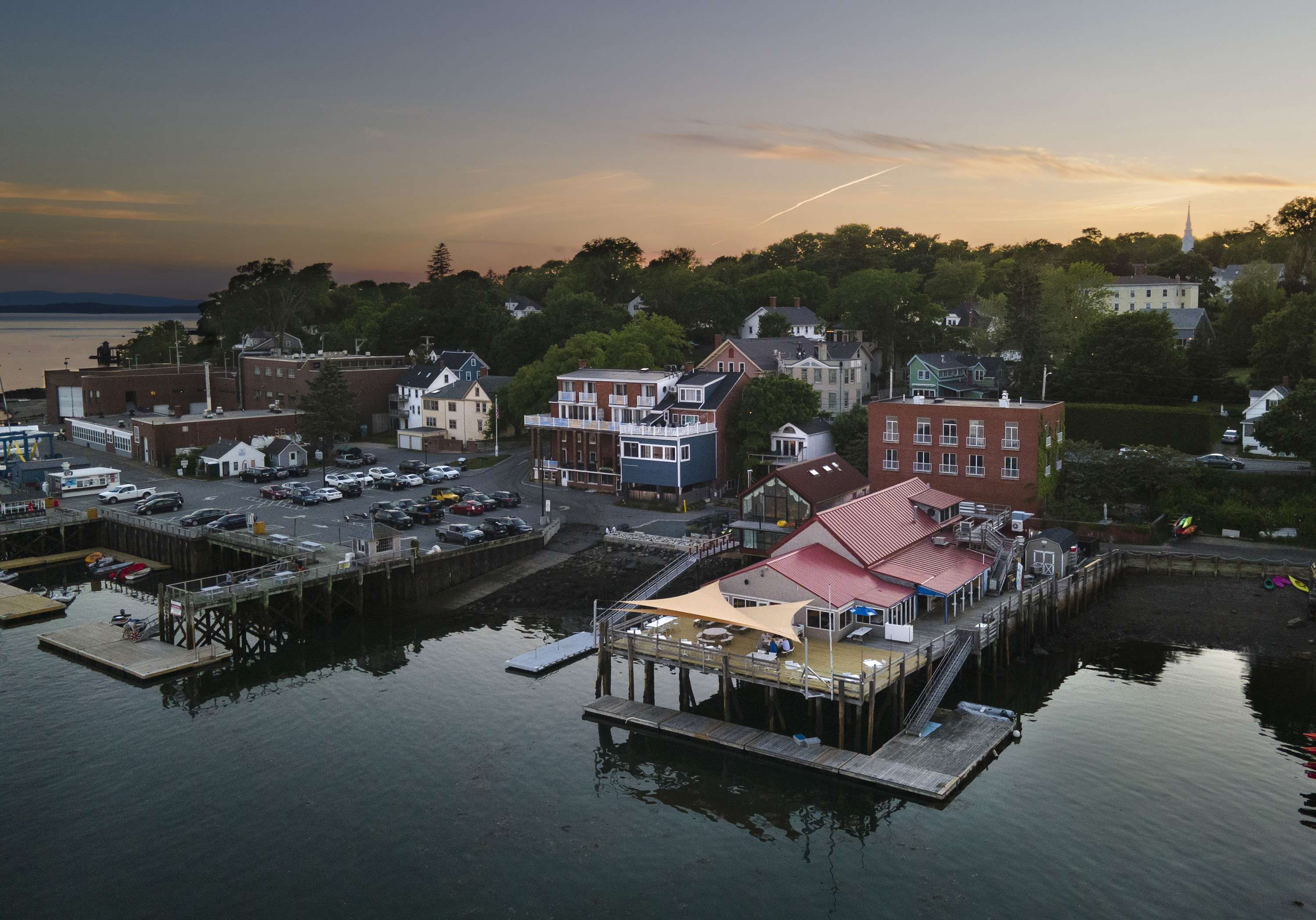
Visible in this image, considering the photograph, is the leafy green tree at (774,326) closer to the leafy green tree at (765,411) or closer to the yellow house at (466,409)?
the yellow house at (466,409)

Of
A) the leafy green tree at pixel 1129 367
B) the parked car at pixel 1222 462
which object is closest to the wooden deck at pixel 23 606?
the parked car at pixel 1222 462

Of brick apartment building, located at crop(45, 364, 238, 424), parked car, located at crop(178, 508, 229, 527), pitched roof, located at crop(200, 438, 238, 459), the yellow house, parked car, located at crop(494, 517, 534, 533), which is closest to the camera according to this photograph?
parked car, located at crop(494, 517, 534, 533)

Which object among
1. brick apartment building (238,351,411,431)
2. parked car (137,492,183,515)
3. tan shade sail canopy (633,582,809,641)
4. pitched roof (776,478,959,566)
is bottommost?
parked car (137,492,183,515)

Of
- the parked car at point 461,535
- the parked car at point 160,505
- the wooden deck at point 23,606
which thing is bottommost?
the wooden deck at point 23,606

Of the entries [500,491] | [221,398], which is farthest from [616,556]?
[221,398]

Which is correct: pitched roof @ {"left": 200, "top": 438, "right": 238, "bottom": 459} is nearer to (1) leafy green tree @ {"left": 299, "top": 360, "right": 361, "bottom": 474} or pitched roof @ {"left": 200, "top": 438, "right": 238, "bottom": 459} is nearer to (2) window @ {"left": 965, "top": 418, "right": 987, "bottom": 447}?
(1) leafy green tree @ {"left": 299, "top": 360, "right": 361, "bottom": 474}

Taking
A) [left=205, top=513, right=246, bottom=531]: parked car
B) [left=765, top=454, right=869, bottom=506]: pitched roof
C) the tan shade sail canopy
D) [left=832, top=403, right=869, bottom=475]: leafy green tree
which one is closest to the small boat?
the tan shade sail canopy
